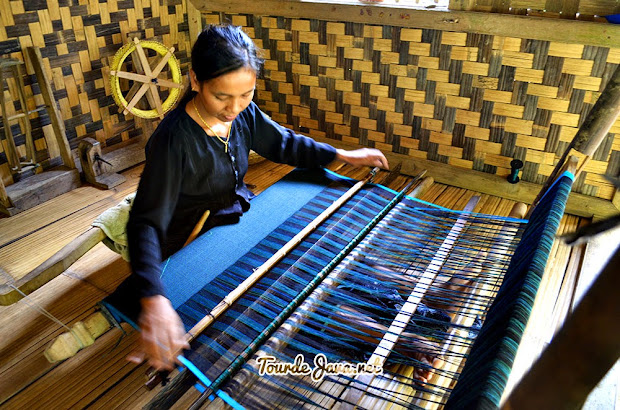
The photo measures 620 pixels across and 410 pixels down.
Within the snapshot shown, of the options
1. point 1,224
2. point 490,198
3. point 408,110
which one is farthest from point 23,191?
point 490,198

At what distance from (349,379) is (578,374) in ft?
2.98

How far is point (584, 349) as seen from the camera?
1.14 feet

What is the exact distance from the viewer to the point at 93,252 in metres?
2.28

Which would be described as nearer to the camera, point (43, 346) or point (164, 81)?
point (43, 346)

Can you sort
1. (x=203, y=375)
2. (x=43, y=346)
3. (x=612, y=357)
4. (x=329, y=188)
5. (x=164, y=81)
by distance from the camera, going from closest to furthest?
(x=612, y=357), (x=203, y=375), (x=43, y=346), (x=329, y=188), (x=164, y=81)

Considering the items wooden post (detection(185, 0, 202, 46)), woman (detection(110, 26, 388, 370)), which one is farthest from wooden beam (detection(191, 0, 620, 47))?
woman (detection(110, 26, 388, 370))

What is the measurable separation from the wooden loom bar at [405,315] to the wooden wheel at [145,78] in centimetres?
222

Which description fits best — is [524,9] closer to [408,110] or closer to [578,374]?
[408,110]

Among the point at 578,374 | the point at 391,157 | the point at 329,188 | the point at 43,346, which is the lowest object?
the point at 43,346

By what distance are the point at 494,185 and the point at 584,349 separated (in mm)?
2457

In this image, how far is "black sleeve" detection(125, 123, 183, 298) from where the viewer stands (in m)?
1.32

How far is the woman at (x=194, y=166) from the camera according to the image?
1.27 m

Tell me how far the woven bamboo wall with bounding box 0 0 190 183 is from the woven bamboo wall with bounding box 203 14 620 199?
499 millimetres

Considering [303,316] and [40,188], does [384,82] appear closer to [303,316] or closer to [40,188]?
[303,316]
